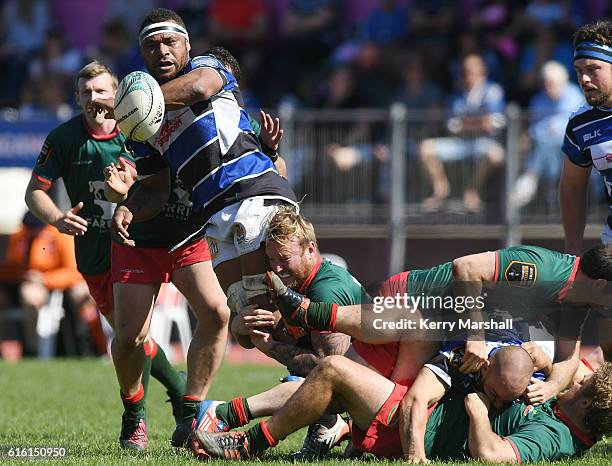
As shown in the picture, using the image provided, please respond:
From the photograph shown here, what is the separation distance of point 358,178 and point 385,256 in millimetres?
949

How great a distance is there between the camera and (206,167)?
6469mm

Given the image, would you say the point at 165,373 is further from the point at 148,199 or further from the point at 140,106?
the point at 140,106

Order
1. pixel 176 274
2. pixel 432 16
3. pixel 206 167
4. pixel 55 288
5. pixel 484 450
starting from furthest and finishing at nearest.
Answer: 1. pixel 432 16
2. pixel 55 288
3. pixel 176 274
4. pixel 206 167
5. pixel 484 450

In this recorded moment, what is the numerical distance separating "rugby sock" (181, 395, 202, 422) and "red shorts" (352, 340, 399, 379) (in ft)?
4.42

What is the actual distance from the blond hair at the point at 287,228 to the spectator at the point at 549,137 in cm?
744

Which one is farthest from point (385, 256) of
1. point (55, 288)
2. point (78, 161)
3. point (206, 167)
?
point (206, 167)

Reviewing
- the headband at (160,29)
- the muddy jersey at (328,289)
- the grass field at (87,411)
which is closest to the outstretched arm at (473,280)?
the muddy jersey at (328,289)

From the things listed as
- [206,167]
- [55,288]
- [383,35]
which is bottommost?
[55,288]

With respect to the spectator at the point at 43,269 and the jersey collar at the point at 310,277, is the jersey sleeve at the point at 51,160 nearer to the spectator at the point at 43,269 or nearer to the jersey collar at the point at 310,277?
the jersey collar at the point at 310,277

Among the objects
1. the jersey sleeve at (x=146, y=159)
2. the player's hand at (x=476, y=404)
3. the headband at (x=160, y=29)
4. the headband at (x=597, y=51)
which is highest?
the headband at (x=160, y=29)

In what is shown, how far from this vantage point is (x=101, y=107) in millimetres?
7242

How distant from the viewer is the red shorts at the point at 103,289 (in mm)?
7953

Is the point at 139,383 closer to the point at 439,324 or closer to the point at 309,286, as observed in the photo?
the point at 309,286

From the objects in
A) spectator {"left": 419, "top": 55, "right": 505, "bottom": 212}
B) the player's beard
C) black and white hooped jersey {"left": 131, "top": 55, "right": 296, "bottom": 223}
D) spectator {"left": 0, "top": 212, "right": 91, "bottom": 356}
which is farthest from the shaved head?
spectator {"left": 0, "top": 212, "right": 91, "bottom": 356}
